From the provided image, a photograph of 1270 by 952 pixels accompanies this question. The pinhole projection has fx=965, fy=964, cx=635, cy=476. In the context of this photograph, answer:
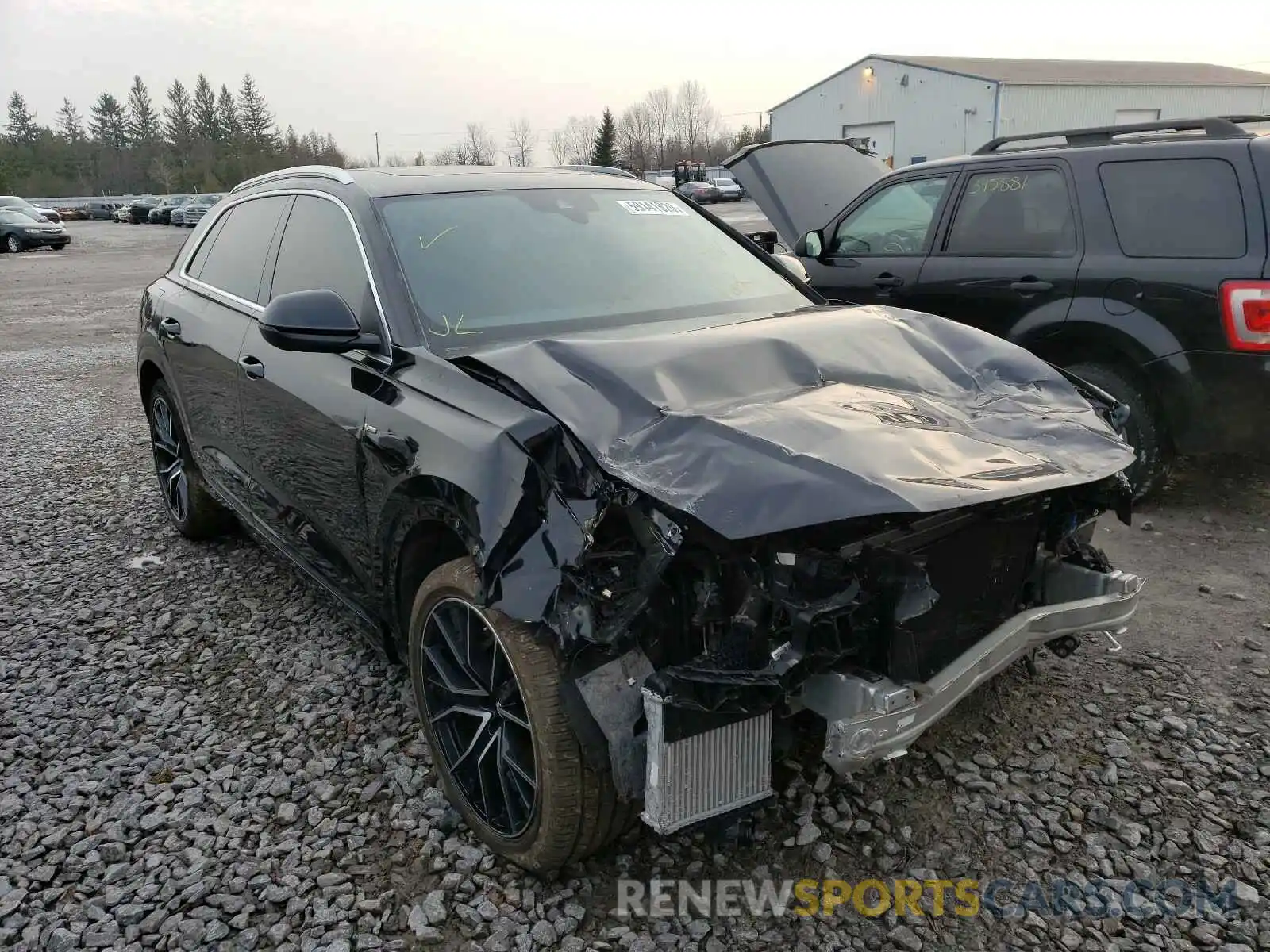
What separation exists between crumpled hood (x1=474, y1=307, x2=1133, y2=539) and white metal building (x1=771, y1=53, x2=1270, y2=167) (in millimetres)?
38557

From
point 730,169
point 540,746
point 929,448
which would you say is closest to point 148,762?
point 540,746

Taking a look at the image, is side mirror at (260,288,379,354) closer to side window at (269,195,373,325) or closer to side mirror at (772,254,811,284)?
side window at (269,195,373,325)

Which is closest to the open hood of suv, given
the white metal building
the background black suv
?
the background black suv

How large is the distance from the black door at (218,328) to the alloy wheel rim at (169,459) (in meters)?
0.37

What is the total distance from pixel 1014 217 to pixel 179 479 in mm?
4789

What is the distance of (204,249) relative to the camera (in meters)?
4.77

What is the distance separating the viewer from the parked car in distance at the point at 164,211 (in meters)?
50.6

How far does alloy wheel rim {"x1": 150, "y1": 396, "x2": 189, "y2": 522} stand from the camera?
4.97 metres

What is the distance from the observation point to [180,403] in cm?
466

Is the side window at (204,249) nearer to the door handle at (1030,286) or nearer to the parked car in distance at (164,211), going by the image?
the door handle at (1030,286)

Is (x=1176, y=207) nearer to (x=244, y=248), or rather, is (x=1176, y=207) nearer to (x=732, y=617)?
(x=732, y=617)

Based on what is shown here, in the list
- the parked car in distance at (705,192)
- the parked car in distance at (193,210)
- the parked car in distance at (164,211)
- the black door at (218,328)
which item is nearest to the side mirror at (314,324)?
the black door at (218,328)

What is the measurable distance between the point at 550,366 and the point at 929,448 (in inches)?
38.7

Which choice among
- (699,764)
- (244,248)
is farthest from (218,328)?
(699,764)
